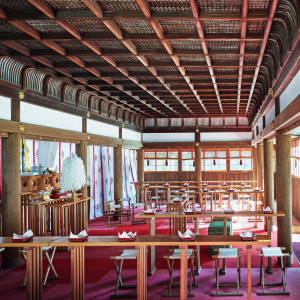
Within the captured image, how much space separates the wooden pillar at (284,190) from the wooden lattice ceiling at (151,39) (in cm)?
142

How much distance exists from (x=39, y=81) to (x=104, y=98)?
9.62ft

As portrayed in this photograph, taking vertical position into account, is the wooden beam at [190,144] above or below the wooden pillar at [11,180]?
above

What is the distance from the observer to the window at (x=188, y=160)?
17.0 metres

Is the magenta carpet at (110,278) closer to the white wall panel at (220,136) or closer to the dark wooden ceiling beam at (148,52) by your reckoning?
the dark wooden ceiling beam at (148,52)

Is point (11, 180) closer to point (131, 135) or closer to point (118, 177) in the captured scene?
point (118, 177)

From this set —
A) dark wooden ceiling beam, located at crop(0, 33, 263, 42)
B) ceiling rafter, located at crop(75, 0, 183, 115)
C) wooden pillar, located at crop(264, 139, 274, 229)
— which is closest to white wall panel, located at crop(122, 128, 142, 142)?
wooden pillar, located at crop(264, 139, 274, 229)

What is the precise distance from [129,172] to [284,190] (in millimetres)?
8857

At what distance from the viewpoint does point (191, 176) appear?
1689cm

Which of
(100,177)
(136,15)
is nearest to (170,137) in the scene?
(100,177)

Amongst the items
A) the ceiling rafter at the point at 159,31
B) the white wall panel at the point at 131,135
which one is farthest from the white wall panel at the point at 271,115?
the white wall panel at the point at 131,135

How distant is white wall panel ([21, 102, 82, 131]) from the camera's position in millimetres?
7050

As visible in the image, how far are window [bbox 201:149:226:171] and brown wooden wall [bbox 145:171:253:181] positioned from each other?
0.76 feet

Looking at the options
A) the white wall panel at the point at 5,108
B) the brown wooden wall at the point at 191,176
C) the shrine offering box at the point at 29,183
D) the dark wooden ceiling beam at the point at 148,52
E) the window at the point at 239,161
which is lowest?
the brown wooden wall at the point at 191,176

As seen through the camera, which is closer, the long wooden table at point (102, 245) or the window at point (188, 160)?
the long wooden table at point (102, 245)
